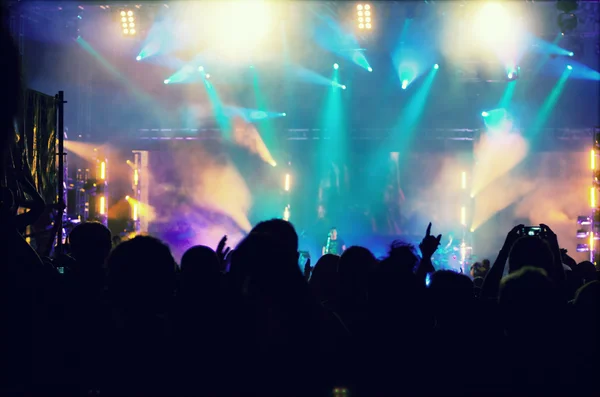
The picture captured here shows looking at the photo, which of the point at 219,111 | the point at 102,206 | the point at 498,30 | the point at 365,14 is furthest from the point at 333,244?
the point at 498,30

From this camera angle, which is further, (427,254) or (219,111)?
(219,111)

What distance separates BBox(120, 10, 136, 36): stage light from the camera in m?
13.6

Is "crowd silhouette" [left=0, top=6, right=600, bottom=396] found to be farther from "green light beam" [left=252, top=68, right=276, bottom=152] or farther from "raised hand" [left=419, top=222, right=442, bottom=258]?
"green light beam" [left=252, top=68, right=276, bottom=152]

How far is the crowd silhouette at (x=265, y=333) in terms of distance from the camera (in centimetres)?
229

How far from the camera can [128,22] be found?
1363cm

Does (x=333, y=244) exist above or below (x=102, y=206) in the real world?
below

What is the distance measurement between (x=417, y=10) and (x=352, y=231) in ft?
22.4

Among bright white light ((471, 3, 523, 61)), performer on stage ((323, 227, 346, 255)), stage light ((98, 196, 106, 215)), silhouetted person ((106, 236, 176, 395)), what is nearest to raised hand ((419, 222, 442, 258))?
silhouetted person ((106, 236, 176, 395))

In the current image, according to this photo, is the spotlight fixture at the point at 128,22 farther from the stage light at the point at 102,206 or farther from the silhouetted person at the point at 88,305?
the silhouetted person at the point at 88,305

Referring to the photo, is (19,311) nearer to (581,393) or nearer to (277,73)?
(581,393)

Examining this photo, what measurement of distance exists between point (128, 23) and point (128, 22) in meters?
0.03

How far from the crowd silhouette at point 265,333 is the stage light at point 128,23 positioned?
11.7 m

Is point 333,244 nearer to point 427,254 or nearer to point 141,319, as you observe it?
point 427,254

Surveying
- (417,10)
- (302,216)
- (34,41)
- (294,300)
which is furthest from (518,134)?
(294,300)
